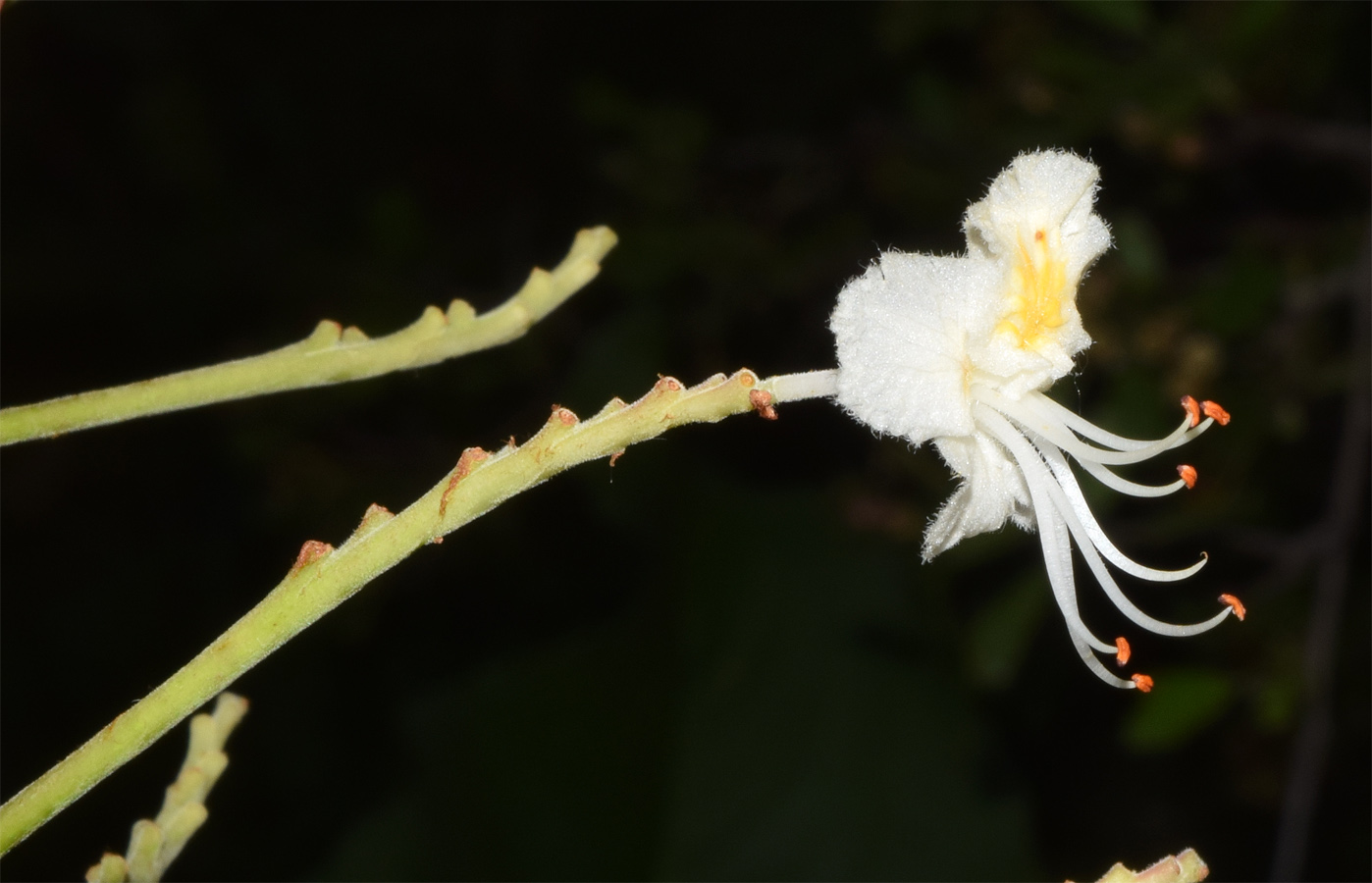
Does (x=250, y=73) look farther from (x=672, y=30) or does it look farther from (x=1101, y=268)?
(x=1101, y=268)

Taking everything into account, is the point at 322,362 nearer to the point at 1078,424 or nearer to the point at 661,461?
the point at 1078,424

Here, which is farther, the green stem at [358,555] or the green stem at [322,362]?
the green stem at [322,362]

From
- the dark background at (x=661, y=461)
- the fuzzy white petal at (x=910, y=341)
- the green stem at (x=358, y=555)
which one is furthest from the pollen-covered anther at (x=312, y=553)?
the dark background at (x=661, y=461)

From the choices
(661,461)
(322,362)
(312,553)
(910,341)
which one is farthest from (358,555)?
(661,461)

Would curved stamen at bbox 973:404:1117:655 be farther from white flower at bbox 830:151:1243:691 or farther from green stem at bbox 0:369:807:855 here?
green stem at bbox 0:369:807:855

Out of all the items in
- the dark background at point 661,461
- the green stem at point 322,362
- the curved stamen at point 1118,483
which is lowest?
the curved stamen at point 1118,483

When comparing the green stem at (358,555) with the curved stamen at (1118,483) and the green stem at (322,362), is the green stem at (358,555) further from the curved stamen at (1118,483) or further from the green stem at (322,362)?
the curved stamen at (1118,483)
